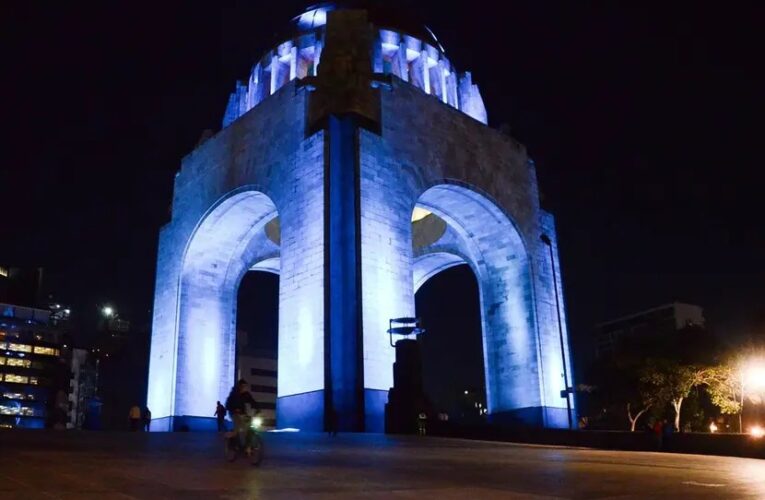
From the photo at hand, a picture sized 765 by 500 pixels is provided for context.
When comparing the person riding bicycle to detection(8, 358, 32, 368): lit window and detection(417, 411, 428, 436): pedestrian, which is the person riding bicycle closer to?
detection(417, 411, 428, 436): pedestrian

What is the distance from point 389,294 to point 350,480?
46.3 feet

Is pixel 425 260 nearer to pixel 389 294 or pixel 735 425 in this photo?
pixel 389 294

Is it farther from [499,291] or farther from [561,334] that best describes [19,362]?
[561,334]

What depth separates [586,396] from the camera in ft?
144

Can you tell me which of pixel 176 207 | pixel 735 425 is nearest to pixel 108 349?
pixel 176 207

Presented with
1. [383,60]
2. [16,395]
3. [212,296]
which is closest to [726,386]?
[383,60]

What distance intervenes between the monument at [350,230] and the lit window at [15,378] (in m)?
57.2

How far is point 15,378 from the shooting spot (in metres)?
76.6

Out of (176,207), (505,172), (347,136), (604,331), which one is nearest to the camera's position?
(347,136)

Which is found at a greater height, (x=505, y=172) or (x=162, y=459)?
(x=505, y=172)

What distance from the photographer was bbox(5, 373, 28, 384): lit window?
76.0 metres

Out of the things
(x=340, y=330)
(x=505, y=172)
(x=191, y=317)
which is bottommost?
(x=340, y=330)

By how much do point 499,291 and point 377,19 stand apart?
1310 cm

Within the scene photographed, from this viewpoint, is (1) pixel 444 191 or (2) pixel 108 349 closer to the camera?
(1) pixel 444 191
